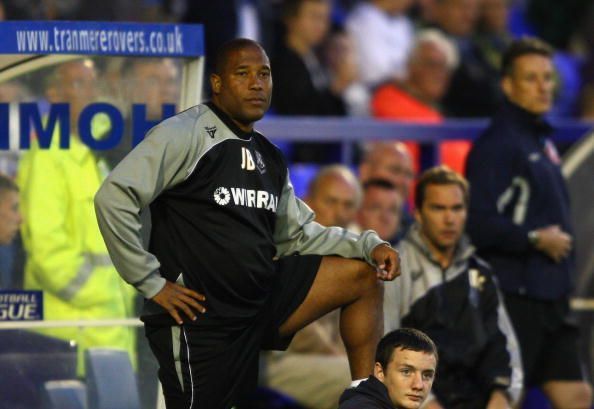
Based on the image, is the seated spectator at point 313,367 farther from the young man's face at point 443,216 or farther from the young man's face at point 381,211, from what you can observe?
the young man's face at point 443,216

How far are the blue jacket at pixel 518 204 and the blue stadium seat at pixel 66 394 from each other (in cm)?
237

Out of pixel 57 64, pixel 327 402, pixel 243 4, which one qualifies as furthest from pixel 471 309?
pixel 243 4

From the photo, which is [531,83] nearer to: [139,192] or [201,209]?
[201,209]

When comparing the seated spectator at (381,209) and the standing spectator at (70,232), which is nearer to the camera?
the standing spectator at (70,232)

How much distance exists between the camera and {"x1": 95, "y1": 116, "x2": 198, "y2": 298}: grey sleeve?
5402mm

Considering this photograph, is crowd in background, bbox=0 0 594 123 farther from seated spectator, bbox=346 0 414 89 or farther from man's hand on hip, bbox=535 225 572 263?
man's hand on hip, bbox=535 225 572 263

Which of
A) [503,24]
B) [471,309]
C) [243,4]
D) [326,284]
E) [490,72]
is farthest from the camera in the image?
[503,24]

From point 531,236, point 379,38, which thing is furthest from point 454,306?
point 379,38

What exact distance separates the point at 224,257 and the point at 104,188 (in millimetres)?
541

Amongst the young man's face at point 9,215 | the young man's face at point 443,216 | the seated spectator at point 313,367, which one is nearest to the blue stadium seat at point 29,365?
the young man's face at point 9,215

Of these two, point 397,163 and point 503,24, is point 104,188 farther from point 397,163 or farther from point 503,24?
point 503,24

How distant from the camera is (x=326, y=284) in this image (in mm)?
5914

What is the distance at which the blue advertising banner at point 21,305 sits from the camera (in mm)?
6348

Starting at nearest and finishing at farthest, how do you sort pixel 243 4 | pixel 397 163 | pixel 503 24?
pixel 397 163 → pixel 243 4 → pixel 503 24
